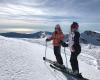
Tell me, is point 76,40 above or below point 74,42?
above

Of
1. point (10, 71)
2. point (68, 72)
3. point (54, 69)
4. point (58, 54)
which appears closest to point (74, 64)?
point (68, 72)

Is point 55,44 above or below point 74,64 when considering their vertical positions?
above

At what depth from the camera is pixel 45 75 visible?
451 inches

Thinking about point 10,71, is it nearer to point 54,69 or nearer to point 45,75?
point 45,75

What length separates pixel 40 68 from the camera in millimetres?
12781

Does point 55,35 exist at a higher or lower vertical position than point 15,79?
higher

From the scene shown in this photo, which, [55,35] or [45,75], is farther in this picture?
[55,35]

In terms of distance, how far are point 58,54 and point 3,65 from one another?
13.6ft

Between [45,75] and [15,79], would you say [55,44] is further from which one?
[15,79]

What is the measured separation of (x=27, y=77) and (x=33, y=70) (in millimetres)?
1463

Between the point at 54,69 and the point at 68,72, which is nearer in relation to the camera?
the point at 68,72

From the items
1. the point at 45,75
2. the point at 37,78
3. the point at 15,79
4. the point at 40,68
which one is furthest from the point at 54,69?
the point at 15,79

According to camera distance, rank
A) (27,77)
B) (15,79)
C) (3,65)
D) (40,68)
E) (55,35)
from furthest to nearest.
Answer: (55,35), (40,68), (3,65), (27,77), (15,79)

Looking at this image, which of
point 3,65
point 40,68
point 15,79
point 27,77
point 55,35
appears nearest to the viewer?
point 15,79
